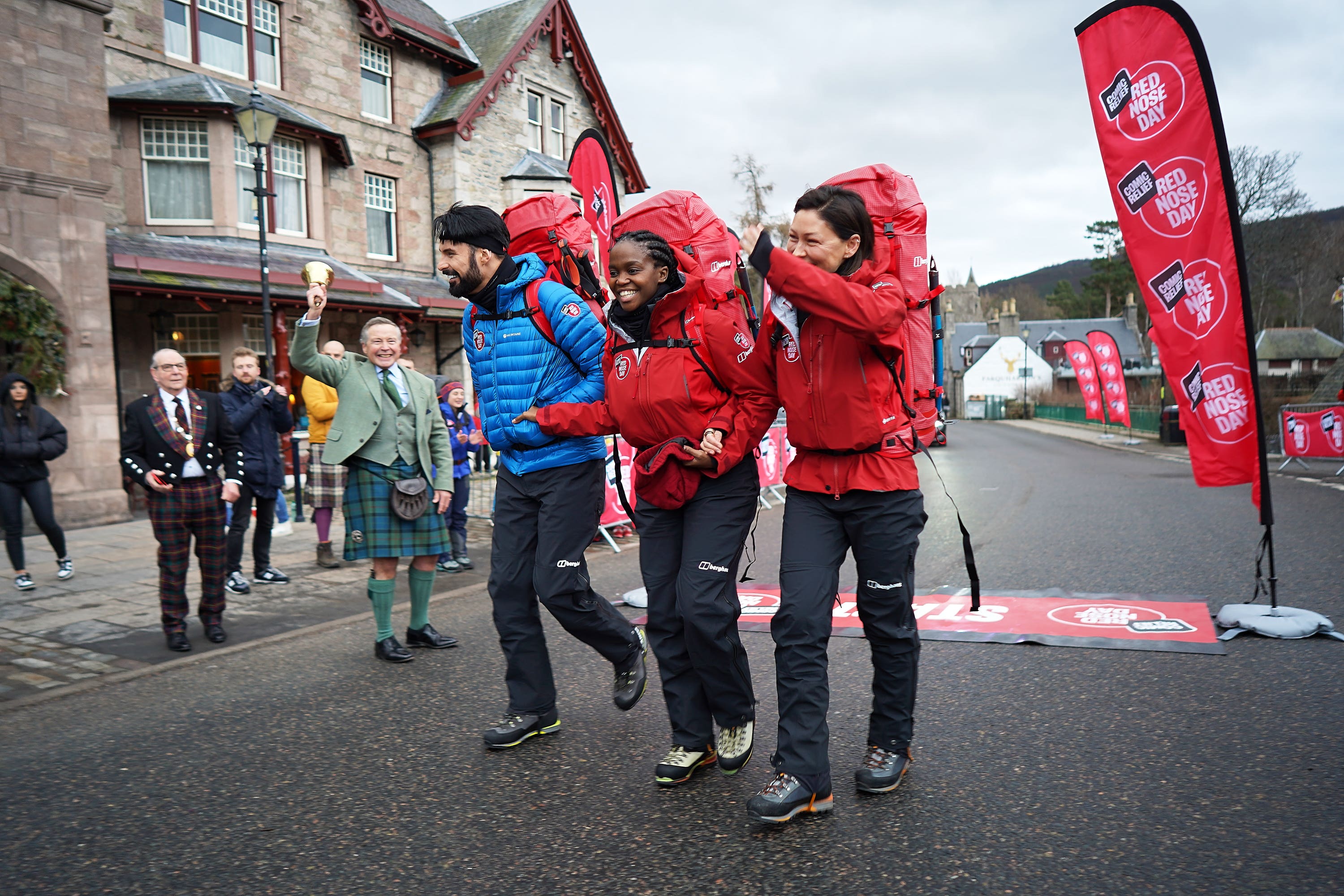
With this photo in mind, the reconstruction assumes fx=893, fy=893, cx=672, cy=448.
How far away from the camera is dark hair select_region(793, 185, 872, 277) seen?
119 inches

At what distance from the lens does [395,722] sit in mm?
4090

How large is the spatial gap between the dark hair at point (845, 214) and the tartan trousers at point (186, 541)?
438 cm

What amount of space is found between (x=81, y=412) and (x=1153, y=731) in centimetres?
1215

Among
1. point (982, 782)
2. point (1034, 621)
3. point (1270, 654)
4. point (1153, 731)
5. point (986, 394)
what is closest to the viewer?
point (982, 782)

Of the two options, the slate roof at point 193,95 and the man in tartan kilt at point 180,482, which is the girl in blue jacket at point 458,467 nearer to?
the man in tartan kilt at point 180,482

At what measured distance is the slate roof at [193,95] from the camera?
14.7 meters

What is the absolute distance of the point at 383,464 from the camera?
5.05 meters

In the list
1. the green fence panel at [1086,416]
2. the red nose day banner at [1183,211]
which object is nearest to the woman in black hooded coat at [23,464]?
the red nose day banner at [1183,211]

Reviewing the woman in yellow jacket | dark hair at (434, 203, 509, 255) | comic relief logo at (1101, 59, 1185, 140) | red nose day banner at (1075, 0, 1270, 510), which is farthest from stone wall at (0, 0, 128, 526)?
comic relief logo at (1101, 59, 1185, 140)

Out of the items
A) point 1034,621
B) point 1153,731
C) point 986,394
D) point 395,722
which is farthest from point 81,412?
point 986,394

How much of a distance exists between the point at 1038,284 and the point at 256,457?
14379cm

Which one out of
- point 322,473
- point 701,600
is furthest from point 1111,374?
point 701,600

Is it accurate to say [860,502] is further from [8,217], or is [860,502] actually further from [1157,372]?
[1157,372]

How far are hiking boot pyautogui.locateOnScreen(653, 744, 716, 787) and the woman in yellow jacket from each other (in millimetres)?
5461
